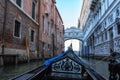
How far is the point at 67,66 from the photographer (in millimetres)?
3814

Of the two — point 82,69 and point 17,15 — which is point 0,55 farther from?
point 82,69

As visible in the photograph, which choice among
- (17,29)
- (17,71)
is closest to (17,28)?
(17,29)

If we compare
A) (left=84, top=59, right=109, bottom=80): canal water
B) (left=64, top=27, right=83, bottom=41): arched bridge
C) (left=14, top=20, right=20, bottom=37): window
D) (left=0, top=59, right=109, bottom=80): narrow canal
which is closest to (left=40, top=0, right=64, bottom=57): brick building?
(left=14, top=20, right=20, bottom=37): window

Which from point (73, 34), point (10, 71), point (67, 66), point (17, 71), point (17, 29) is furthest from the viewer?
point (73, 34)

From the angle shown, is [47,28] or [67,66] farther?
[47,28]

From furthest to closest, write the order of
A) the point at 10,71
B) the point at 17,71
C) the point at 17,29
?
the point at 17,29 < the point at 17,71 < the point at 10,71

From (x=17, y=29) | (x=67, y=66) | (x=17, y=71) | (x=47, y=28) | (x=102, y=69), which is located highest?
(x=47, y=28)

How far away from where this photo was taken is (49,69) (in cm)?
417

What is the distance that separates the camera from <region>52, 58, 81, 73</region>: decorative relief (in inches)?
149

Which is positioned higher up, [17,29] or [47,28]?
[47,28]

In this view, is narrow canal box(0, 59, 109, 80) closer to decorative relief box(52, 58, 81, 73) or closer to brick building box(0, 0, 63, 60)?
decorative relief box(52, 58, 81, 73)

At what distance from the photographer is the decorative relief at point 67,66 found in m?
3.79

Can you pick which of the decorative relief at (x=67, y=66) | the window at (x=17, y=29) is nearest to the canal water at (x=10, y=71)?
the decorative relief at (x=67, y=66)

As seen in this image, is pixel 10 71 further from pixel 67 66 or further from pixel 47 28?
pixel 47 28
